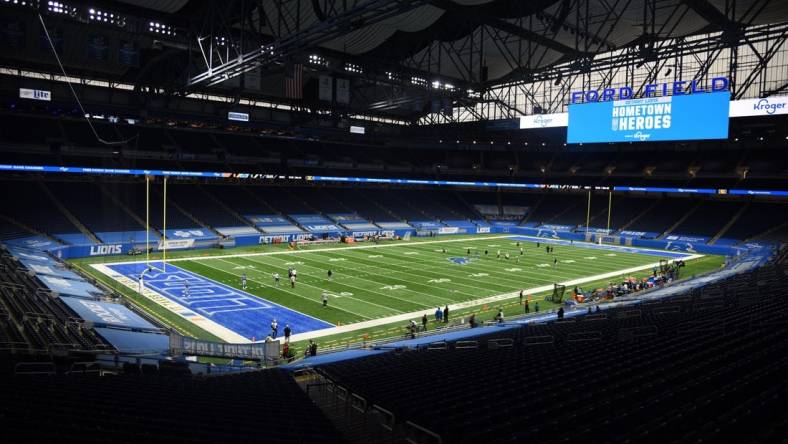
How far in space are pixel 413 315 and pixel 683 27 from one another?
31183 millimetres

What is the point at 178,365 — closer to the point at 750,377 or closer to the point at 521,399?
the point at 521,399

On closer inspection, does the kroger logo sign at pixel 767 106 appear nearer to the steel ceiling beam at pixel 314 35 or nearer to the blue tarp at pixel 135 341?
the steel ceiling beam at pixel 314 35

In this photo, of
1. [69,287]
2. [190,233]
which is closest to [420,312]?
[69,287]

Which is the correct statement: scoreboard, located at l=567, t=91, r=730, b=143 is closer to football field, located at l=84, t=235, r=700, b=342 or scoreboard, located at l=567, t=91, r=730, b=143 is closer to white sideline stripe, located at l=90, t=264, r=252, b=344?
football field, located at l=84, t=235, r=700, b=342

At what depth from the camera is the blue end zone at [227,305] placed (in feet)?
78.1

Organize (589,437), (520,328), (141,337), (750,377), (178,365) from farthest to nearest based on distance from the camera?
1. (520,328)
2. (141,337)
3. (178,365)
4. (750,377)
5. (589,437)

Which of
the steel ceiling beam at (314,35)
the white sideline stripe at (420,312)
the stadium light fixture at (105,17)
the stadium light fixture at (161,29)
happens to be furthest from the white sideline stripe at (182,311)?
the stadium light fixture at (161,29)

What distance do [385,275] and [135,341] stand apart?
778 inches

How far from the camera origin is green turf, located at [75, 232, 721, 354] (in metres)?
26.8

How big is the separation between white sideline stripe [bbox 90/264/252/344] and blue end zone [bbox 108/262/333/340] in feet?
0.92

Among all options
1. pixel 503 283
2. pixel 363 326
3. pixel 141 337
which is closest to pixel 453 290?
pixel 503 283

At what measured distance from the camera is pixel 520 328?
20.3 metres

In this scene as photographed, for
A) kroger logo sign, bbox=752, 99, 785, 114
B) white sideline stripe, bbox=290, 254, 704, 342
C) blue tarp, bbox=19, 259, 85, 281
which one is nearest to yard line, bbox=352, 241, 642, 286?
white sideline stripe, bbox=290, 254, 704, 342

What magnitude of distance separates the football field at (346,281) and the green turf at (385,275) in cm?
6
